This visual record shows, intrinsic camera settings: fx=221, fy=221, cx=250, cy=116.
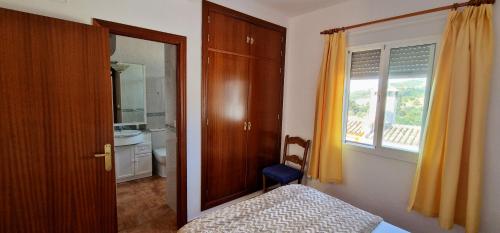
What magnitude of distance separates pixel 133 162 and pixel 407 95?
3649 mm

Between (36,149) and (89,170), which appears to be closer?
(36,149)

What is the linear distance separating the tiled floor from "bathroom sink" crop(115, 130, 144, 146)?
626mm

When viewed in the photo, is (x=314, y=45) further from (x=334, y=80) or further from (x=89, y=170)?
(x=89, y=170)

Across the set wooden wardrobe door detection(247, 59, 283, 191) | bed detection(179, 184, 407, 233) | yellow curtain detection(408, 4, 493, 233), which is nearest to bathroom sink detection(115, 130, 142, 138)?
wooden wardrobe door detection(247, 59, 283, 191)

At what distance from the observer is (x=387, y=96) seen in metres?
2.13

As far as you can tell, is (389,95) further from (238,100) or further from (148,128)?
(148,128)

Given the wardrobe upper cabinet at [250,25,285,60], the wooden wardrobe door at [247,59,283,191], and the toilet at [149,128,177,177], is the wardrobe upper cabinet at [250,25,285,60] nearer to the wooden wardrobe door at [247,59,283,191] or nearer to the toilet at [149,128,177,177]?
the wooden wardrobe door at [247,59,283,191]

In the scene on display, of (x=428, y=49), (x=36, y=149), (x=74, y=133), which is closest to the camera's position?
(x=36, y=149)

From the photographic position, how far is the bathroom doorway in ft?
7.14

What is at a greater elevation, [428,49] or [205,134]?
[428,49]

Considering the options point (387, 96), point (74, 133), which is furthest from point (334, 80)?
point (74, 133)

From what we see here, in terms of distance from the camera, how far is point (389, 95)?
212 centimetres

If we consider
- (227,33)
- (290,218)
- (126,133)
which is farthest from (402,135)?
(126,133)

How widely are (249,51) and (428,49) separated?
1696 mm
